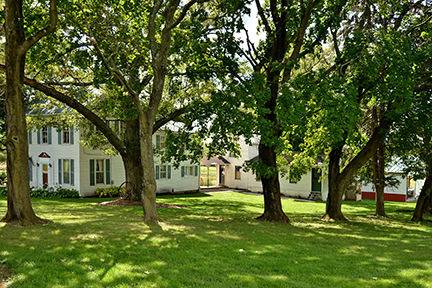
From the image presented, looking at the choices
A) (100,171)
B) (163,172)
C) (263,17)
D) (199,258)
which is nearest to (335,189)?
(263,17)

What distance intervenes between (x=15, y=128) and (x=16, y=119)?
25 cm

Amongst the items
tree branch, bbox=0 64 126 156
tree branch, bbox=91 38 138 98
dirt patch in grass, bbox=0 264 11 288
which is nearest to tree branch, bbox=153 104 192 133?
tree branch, bbox=0 64 126 156

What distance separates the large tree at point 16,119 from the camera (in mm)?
12023

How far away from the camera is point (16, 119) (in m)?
12.1

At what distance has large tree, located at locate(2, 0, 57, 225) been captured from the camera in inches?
473

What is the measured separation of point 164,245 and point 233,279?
2.89 m

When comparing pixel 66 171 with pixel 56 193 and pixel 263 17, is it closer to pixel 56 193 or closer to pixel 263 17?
pixel 56 193

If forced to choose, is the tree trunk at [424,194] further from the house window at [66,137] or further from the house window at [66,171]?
the house window at [66,137]

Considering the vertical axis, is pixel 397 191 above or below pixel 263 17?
below

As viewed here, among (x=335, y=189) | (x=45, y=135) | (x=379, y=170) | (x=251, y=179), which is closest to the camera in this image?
(x=335, y=189)

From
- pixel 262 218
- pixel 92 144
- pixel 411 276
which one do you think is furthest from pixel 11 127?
pixel 92 144

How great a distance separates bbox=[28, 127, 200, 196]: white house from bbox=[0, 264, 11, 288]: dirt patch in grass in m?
23.5

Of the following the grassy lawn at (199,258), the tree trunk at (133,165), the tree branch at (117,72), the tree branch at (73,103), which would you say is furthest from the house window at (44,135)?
the grassy lawn at (199,258)

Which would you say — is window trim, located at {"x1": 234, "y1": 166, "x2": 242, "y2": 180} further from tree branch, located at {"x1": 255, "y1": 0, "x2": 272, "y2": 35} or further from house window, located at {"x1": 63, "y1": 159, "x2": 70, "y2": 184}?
tree branch, located at {"x1": 255, "y1": 0, "x2": 272, "y2": 35}
